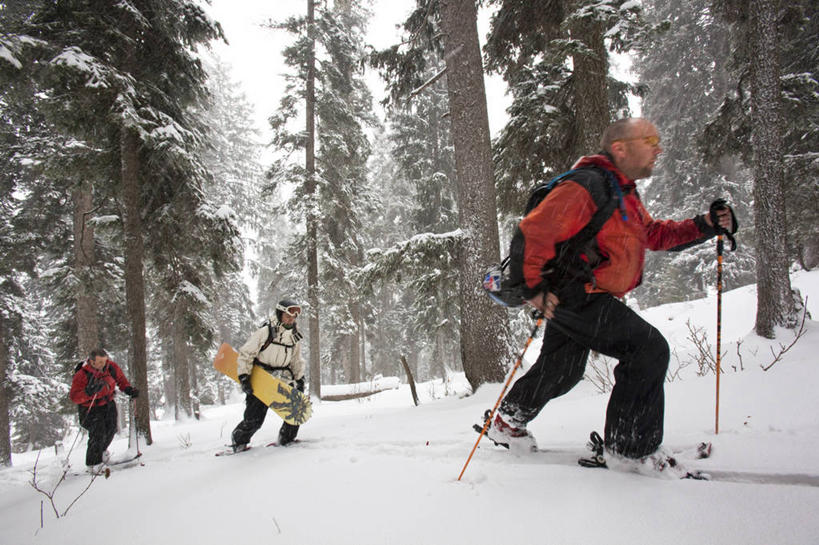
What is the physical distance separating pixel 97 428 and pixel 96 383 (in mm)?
738

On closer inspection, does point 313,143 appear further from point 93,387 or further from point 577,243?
point 577,243

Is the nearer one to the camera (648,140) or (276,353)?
(648,140)

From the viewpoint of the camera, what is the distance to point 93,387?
5.87 m

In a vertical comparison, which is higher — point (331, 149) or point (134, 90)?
point (331, 149)

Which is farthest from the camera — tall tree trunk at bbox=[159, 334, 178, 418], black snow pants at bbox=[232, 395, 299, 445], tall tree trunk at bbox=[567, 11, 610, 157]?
tall tree trunk at bbox=[159, 334, 178, 418]

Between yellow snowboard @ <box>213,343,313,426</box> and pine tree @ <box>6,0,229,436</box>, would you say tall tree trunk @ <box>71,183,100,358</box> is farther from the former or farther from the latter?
yellow snowboard @ <box>213,343,313,426</box>

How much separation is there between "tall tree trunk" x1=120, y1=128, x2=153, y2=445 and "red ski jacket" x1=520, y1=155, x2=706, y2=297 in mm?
8478

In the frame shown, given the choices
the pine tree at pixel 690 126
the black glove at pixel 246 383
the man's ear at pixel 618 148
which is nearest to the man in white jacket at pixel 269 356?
the black glove at pixel 246 383

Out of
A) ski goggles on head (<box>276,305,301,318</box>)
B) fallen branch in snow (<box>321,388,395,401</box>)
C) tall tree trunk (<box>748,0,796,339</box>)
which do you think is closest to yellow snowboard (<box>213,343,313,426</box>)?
ski goggles on head (<box>276,305,301,318</box>)

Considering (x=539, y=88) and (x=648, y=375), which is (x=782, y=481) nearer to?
(x=648, y=375)

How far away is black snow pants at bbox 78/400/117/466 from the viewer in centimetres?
581

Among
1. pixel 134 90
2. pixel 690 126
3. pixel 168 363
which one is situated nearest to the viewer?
pixel 134 90

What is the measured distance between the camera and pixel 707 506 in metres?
1.73

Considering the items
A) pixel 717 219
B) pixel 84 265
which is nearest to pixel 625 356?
pixel 717 219
